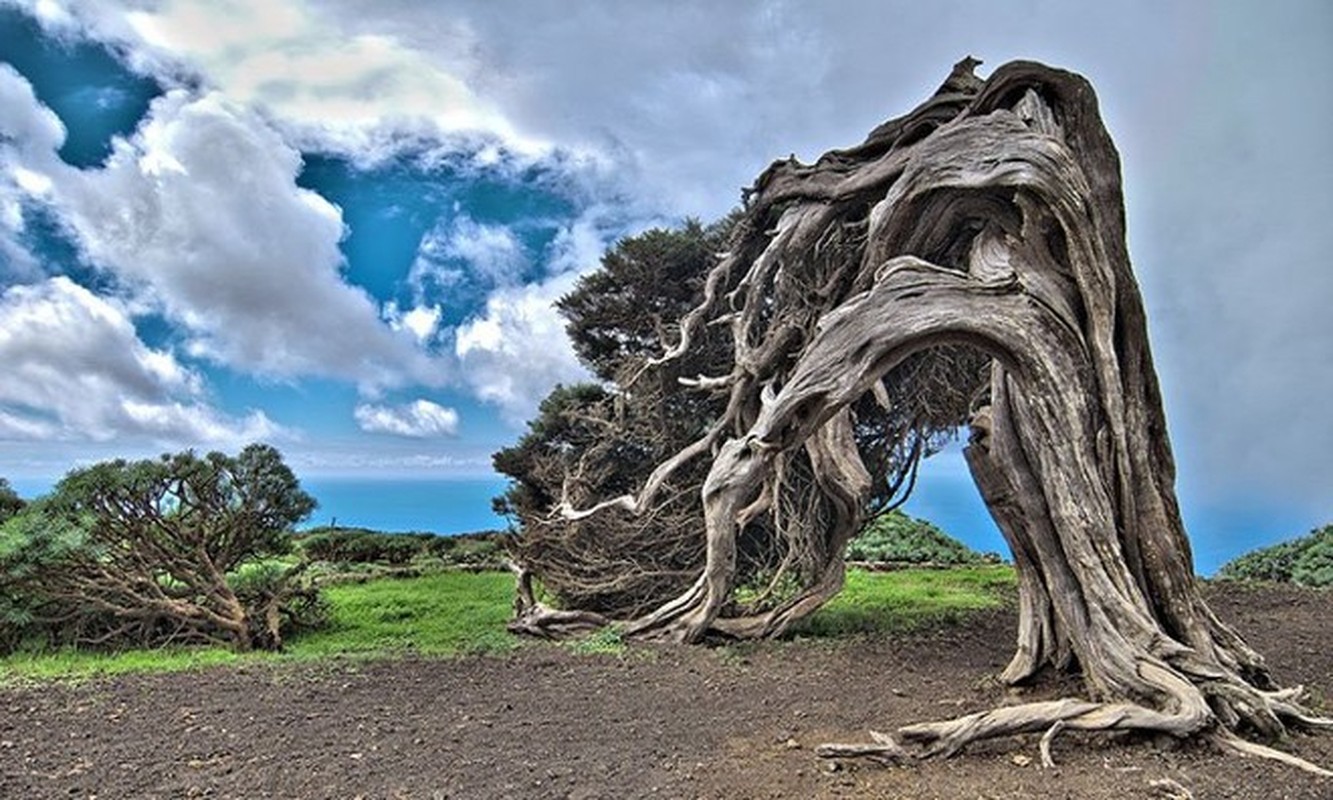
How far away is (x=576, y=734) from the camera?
19.5 feet

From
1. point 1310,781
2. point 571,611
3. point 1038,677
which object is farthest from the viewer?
point 571,611

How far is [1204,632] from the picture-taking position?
21.0ft

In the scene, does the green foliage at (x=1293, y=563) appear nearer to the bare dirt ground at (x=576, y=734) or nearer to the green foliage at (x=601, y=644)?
the bare dirt ground at (x=576, y=734)

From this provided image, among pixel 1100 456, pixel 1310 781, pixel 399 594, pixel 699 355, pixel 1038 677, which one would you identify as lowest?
pixel 1310 781

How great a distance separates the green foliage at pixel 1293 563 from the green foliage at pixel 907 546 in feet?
14.9

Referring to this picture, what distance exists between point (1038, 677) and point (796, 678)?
195 cm

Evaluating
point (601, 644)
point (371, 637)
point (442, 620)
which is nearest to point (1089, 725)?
point (601, 644)

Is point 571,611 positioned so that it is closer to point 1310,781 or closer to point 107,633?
point 107,633

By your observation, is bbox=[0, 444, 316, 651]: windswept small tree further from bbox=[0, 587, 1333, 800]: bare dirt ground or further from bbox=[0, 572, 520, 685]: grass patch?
bbox=[0, 587, 1333, 800]: bare dirt ground

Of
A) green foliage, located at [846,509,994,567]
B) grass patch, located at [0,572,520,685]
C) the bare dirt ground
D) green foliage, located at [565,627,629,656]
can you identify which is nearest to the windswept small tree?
grass patch, located at [0,572,520,685]

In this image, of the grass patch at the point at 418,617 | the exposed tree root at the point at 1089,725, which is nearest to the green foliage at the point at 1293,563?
the exposed tree root at the point at 1089,725

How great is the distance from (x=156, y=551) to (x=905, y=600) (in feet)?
29.6

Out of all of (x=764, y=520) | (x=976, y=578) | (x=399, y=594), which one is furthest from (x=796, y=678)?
(x=976, y=578)

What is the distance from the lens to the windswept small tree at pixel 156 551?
910cm
